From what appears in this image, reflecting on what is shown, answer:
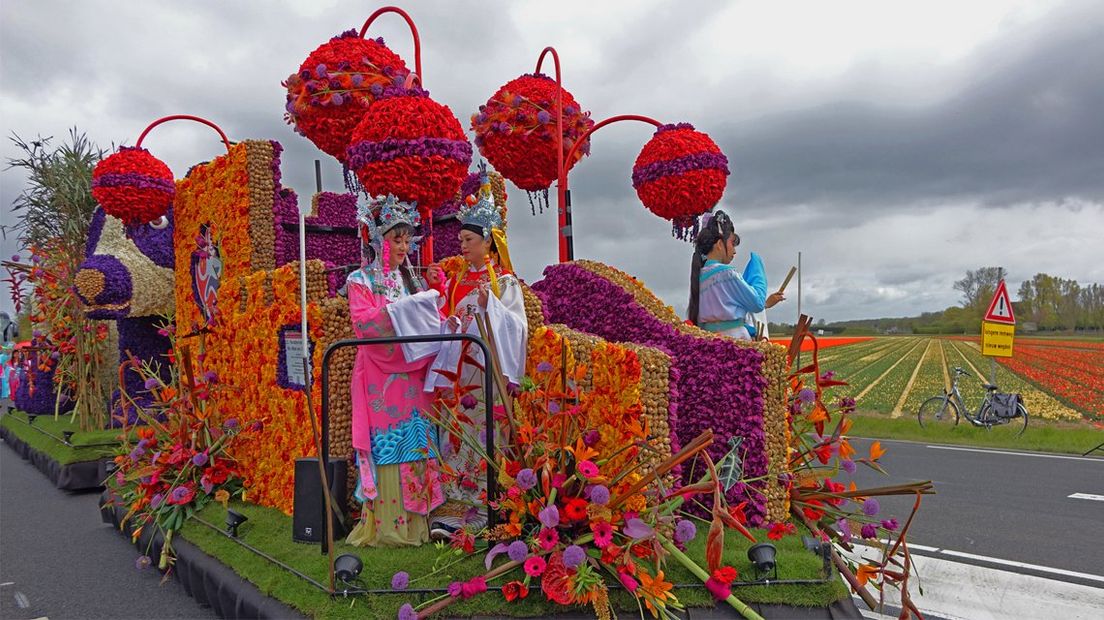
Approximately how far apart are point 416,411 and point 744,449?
2058 mm

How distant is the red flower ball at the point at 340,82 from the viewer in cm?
528

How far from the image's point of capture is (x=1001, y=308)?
10.5m

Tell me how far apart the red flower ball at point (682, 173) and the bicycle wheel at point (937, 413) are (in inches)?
338

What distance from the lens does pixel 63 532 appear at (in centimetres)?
635

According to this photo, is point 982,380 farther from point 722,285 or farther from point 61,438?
point 61,438

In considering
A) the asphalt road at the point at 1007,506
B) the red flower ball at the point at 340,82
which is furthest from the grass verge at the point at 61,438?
the asphalt road at the point at 1007,506

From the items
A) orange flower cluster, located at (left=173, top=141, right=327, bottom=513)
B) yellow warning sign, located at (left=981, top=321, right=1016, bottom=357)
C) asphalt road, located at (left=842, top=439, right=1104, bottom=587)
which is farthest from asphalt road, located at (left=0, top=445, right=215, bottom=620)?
yellow warning sign, located at (left=981, top=321, right=1016, bottom=357)

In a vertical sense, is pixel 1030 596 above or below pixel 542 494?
below

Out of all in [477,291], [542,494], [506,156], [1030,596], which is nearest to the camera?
[542,494]

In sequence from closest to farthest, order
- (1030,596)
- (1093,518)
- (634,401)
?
(634,401), (1030,596), (1093,518)

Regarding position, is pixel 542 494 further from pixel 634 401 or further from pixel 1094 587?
pixel 1094 587

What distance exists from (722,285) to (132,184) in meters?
6.28

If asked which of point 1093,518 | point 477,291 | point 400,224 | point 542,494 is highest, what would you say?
point 400,224

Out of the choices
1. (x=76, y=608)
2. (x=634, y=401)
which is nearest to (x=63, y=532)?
(x=76, y=608)
